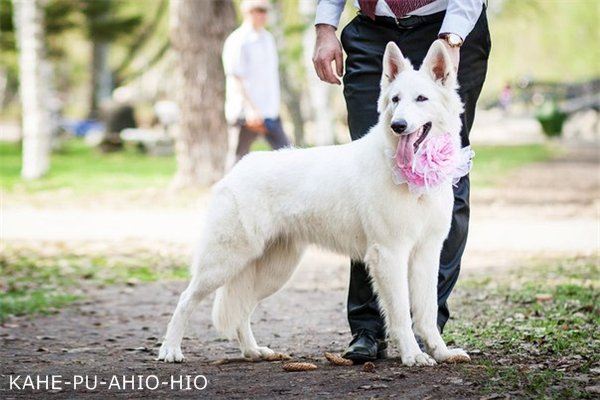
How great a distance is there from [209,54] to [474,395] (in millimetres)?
12434

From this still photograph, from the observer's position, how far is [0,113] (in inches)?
2872

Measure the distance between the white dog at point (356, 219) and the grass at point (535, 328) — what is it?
43 cm

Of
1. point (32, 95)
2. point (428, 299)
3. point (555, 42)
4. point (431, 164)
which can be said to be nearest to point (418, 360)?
point (428, 299)

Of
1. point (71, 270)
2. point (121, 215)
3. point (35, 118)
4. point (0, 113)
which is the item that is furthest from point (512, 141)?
point (0, 113)

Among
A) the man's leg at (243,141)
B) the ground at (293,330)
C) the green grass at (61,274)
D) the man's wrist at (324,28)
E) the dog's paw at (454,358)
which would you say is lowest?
the green grass at (61,274)

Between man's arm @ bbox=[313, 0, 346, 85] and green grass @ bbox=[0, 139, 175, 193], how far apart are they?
11370 millimetres

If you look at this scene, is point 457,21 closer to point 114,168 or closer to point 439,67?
point 439,67

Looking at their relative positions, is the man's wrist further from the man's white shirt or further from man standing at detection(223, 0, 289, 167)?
man standing at detection(223, 0, 289, 167)

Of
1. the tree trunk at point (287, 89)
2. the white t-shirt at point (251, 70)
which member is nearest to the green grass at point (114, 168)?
the tree trunk at point (287, 89)

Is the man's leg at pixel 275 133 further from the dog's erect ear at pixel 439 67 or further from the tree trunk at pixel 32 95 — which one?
the tree trunk at pixel 32 95

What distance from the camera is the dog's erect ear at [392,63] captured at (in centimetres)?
522

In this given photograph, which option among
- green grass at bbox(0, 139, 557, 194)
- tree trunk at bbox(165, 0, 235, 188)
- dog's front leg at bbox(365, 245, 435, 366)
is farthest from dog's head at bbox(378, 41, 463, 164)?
green grass at bbox(0, 139, 557, 194)

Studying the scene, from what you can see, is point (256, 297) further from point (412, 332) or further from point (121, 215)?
point (121, 215)

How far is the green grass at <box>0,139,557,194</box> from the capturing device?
1773 cm
